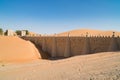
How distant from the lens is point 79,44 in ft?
99.1

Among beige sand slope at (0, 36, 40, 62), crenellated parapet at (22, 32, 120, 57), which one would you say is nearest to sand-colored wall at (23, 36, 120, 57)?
crenellated parapet at (22, 32, 120, 57)

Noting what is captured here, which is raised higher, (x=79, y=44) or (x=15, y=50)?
(x=79, y=44)

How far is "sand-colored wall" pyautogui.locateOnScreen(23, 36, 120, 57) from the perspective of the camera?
82.6ft

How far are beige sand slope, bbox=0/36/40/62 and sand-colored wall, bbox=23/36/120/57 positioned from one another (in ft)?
10.8

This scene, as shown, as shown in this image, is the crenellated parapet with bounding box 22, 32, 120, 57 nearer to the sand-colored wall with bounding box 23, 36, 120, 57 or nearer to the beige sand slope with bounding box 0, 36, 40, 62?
the sand-colored wall with bounding box 23, 36, 120, 57

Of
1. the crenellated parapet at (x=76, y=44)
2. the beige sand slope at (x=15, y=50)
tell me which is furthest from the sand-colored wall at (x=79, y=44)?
the beige sand slope at (x=15, y=50)

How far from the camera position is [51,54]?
36.7 meters

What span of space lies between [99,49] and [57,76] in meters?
16.8

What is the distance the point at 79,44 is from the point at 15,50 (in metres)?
13.9

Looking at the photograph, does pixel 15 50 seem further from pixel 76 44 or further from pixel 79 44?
pixel 79 44

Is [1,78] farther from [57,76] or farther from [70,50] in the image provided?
[70,50]

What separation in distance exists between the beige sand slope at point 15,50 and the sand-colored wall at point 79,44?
3.29m

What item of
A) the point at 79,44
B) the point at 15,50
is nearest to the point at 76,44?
the point at 79,44

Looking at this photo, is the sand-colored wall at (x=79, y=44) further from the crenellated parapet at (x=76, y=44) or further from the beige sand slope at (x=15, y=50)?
the beige sand slope at (x=15, y=50)
